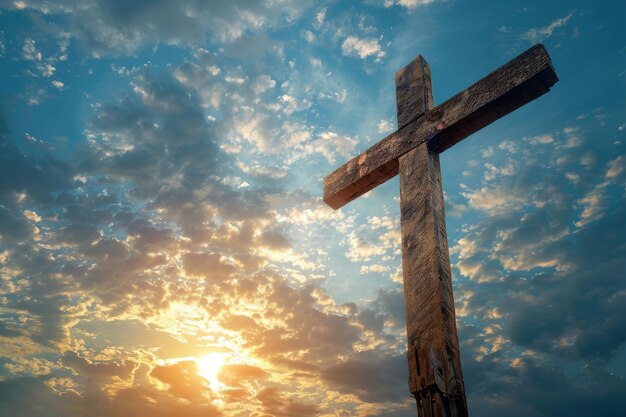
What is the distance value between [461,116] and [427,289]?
5.66 feet

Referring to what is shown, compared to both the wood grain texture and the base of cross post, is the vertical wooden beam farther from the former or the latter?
the wood grain texture

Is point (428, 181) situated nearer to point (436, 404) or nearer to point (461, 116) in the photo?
point (461, 116)

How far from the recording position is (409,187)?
368cm

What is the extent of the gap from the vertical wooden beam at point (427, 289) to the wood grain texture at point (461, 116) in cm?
15

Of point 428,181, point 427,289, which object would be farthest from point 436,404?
point 428,181

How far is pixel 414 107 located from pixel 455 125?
630 mm

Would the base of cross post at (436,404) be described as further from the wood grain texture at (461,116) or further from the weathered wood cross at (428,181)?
the wood grain texture at (461,116)

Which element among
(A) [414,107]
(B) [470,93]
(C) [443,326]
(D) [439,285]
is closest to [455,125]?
(B) [470,93]

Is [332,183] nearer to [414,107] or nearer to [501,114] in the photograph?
[414,107]

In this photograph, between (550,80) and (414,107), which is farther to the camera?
(414,107)

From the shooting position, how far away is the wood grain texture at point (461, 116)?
3504 mm

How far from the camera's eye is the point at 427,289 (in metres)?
2.91

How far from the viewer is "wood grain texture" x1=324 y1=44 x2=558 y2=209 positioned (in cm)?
350

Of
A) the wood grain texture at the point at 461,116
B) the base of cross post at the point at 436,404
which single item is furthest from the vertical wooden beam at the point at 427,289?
the wood grain texture at the point at 461,116
